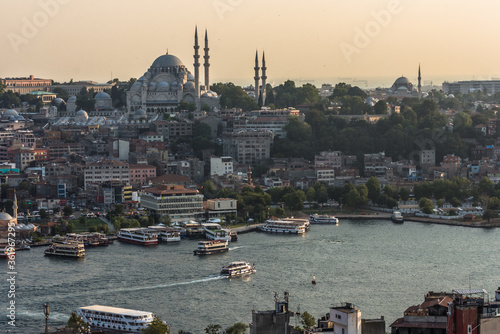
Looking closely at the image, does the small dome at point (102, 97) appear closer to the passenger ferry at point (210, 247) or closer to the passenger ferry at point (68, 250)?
the passenger ferry at point (68, 250)

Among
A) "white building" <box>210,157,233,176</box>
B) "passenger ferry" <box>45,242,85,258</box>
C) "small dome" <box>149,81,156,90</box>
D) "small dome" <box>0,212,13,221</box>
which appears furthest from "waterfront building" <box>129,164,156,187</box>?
"small dome" <box>149,81,156,90</box>

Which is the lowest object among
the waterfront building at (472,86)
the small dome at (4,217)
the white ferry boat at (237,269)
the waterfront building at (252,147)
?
the white ferry boat at (237,269)

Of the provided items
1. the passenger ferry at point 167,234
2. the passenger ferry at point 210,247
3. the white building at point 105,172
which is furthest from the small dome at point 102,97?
the passenger ferry at point 210,247

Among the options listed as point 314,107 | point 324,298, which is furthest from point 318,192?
point 324,298

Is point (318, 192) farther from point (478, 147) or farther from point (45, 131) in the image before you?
point (45, 131)

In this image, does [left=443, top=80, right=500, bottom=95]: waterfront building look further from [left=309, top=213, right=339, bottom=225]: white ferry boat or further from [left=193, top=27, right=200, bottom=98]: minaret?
[left=309, top=213, right=339, bottom=225]: white ferry boat

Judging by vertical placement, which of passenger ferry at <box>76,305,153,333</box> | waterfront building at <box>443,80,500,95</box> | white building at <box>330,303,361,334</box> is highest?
waterfront building at <box>443,80,500,95</box>
